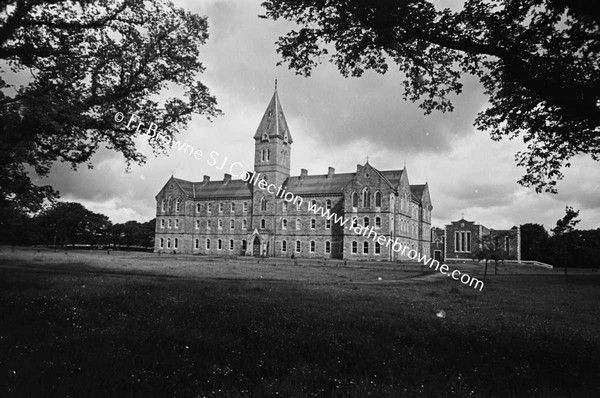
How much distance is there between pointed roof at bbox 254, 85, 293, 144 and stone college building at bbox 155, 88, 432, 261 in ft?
0.56

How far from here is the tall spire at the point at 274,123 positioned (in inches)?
2985

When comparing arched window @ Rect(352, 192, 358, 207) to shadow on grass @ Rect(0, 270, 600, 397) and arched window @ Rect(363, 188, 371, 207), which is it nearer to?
arched window @ Rect(363, 188, 371, 207)

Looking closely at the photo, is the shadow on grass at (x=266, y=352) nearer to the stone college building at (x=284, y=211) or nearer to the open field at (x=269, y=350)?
the open field at (x=269, y=350)

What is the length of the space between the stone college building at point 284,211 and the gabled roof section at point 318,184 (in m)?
0.17

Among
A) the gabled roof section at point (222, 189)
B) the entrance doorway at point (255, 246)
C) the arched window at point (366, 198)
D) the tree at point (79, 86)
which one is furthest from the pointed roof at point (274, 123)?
the tree at point (79, 86)

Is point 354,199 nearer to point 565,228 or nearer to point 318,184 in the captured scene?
point 318,184

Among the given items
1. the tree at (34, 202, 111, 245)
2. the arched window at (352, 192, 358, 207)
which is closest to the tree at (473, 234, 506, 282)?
the arched window at (352, 192, 358, 207)

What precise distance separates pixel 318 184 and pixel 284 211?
24.1 feet

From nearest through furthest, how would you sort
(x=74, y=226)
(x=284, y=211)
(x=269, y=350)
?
(x=269, y=350) < (x=284, y=211) < (x=74, y=226)

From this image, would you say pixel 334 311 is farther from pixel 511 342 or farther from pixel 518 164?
pixel 518 164

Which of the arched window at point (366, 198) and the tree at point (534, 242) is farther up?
the arched window at point (366, 198)

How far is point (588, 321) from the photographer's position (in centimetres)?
1364

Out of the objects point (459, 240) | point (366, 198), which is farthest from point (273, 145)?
point (459, 240)

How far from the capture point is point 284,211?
245ft
